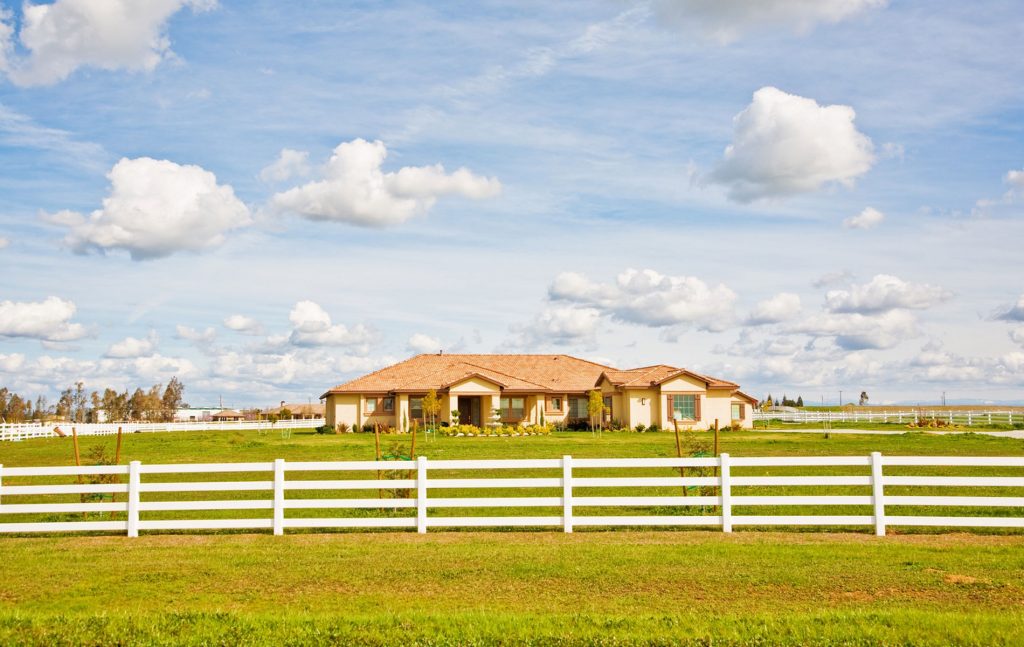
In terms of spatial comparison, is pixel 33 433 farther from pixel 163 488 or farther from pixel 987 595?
pixel 987 595

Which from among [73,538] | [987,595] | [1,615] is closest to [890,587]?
[987,595]

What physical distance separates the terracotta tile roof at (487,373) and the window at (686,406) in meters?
6.87

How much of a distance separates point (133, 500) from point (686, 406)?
129 ft

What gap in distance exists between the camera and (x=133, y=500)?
1433 cm

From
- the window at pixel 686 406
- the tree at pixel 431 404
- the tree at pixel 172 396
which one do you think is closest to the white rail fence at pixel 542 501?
the tree at pixel 431 404

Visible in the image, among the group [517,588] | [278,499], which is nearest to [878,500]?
[517,588]

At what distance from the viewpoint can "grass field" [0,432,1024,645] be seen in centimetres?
780

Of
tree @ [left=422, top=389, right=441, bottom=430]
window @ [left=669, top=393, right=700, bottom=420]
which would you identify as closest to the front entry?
tree @ [left=422, top=389, right=441, bottom=430]

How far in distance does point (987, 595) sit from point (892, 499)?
14.7 feet

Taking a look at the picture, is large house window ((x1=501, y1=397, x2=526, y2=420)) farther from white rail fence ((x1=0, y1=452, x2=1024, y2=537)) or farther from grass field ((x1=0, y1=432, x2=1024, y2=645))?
grass field ((x1=0, y1=432, x2=1024, y2=645))

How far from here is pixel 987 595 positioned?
30.0ft

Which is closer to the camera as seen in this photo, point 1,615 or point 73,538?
point 1,615

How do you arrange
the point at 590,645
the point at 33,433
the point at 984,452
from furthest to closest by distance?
the point at 33,433, the point at 984,452, the point at 590,645

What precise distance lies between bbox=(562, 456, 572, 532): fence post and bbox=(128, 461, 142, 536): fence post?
712 cm
